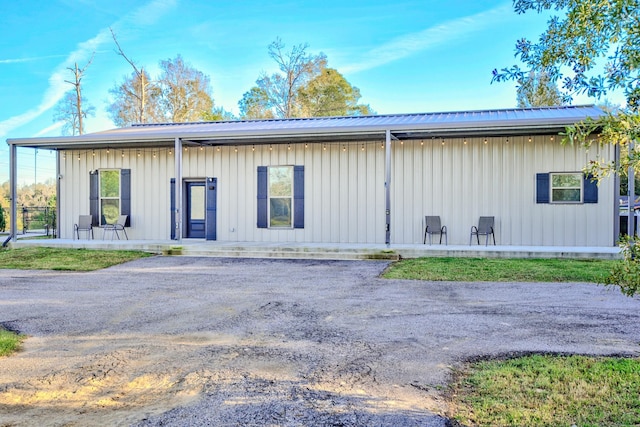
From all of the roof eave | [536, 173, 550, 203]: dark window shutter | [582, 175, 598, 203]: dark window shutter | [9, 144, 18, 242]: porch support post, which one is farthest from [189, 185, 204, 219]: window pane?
[582, 175, 598, 203]: dark window shutter

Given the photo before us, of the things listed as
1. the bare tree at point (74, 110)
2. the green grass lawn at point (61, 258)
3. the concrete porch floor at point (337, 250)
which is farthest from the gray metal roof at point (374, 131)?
the bare tree at point (74, 110)

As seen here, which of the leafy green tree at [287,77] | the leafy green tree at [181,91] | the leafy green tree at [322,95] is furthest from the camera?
the leafy green tree at [181,91]

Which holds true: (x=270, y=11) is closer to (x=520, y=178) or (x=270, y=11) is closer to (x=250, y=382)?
(x=520, y=178)

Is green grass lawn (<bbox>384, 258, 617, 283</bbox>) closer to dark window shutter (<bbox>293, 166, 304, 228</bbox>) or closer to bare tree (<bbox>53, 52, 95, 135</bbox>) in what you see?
dark window shutter (<bbox>293, 166, 304, 228</bbox>)

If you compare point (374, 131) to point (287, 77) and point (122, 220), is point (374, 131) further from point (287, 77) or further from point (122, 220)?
point (287, 77)

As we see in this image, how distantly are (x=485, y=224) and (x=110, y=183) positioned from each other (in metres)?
9.46

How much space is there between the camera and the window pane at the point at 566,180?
425 inches

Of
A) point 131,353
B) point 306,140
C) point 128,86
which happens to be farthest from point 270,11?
point 131,353

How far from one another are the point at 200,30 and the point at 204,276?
21473 mm

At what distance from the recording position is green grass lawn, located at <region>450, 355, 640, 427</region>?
2668 millimetres

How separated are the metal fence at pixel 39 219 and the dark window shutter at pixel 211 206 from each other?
719 cm

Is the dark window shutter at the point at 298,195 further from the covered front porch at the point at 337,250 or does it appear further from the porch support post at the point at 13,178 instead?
the porch support post at the point at 13,178

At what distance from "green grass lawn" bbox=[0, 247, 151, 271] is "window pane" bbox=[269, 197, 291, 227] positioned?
3.12 metres

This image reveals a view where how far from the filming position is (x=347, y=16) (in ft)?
75.9
